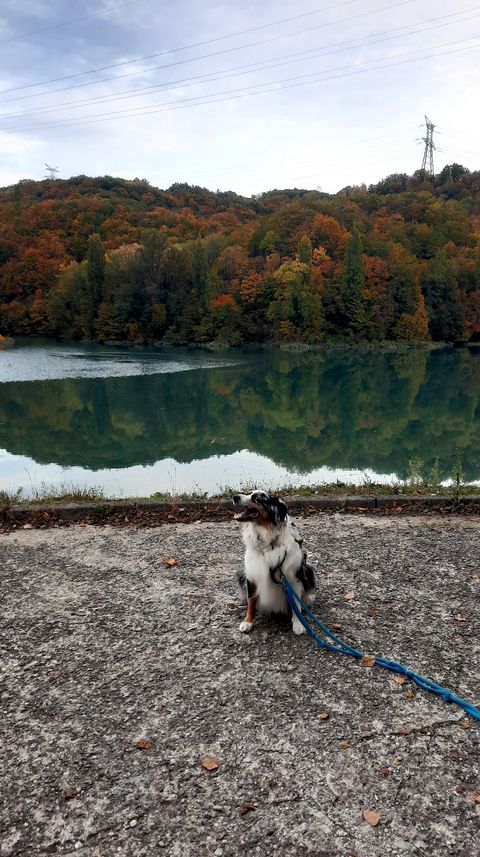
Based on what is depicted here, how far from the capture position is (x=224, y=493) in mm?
8656

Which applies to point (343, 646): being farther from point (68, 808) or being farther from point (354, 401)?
point (354, 401)

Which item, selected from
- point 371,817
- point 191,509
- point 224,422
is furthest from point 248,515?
point 224,422

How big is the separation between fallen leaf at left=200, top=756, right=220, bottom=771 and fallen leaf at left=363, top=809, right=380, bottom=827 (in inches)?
33.5

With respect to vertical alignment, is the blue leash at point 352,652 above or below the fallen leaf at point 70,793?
above

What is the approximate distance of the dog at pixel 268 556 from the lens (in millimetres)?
4238

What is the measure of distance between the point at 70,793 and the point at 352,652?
213 centimetres

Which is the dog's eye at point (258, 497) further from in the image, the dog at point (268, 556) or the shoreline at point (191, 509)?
the shoreline at point (191, 509)

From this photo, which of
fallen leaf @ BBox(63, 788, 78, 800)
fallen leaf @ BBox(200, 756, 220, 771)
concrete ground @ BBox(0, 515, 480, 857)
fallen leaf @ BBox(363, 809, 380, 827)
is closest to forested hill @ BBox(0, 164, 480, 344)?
concrete ground @ BBox(0, 515, 480, 857)

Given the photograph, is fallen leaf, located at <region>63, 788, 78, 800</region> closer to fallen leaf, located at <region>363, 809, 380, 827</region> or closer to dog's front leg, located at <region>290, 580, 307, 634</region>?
fallen leaf, located at <region>363, 809, 380, 827</region>

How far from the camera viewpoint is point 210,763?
3.34 metres

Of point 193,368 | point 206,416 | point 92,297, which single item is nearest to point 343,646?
point 206,416

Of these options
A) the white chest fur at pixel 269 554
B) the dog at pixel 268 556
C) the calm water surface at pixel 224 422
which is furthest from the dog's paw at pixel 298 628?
the calm water surface at pixel 224 422

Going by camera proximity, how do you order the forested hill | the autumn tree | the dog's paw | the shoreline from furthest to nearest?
the forested hill
the autumn tree
the shoreline
the dog's paw

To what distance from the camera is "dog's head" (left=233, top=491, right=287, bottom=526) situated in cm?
419
